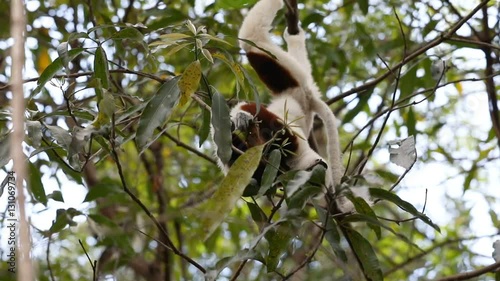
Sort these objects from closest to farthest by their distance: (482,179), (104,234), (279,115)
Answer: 1. (104,234)
2. (279,115)
3. (482,179)

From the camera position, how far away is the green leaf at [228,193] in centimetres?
203

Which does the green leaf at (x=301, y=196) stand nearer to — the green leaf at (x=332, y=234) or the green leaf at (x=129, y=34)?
the green leaf at (x=332, y=234)

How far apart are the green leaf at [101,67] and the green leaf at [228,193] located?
0.70 metres

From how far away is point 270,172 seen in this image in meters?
2.33

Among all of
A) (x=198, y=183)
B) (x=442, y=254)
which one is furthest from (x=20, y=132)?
(x=442, y=254)

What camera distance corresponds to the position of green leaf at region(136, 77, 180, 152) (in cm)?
219

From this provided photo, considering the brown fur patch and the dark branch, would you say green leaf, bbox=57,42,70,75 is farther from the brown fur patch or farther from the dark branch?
the brown fur patch

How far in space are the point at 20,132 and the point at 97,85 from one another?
152 centimetres

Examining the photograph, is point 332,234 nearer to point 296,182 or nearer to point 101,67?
point 296,182

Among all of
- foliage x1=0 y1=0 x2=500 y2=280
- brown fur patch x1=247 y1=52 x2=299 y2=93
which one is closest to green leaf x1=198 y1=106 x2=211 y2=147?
foliage x1=0 y1=0 x2=500 y2=280

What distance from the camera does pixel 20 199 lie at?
865mm

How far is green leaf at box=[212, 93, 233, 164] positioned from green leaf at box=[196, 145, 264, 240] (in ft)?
0.24

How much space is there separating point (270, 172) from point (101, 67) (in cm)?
78

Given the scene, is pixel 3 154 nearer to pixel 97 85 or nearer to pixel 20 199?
pixel 97 85
